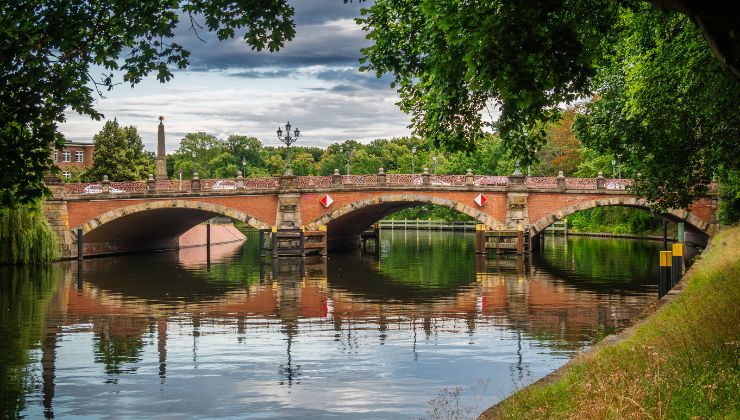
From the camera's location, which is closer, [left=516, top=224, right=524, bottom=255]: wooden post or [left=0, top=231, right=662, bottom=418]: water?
[left=0, top=231, right=662, bottom=418]: water

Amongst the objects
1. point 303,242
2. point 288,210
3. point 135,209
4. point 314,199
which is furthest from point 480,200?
point 135,209

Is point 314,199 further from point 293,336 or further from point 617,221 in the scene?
point 617,221

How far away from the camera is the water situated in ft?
46.5

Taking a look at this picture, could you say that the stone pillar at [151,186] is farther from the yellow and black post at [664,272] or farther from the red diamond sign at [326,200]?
the yellow and black post at [664,272]

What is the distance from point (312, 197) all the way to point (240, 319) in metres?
27.4

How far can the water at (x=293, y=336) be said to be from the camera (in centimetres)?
1416

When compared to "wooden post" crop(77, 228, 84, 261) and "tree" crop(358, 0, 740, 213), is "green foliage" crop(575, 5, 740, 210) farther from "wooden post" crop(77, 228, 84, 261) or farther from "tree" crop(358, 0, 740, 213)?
"wooden post" crop(77, 228, 84, 261)

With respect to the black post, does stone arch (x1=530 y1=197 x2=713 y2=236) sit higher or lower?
higher

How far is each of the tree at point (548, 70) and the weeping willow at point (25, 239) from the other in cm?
2920

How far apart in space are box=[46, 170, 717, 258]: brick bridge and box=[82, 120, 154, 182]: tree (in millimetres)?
19727

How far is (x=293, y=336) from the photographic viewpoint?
2080 centimetres

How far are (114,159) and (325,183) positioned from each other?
1093 inches

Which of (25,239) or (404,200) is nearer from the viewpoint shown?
(25,239)

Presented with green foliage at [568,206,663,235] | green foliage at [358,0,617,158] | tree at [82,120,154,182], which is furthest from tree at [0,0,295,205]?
tree at [82,120,154,182]
